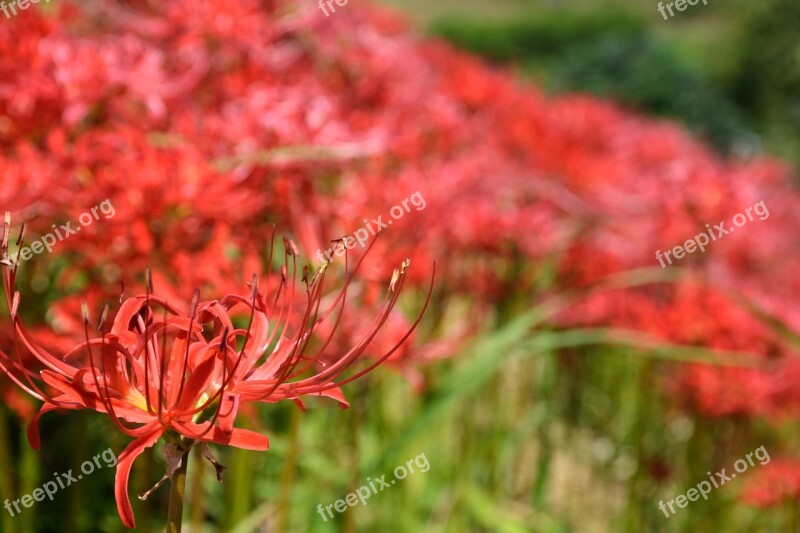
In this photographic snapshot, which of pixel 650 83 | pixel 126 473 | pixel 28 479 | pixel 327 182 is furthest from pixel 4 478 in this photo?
pixel 650 83

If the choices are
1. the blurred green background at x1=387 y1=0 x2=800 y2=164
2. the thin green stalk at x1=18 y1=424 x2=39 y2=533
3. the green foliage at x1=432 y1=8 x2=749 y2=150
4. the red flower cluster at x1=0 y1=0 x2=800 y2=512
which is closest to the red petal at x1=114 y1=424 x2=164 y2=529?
the red flower cluster at x1=0 y1=0 x2=800 y2=512

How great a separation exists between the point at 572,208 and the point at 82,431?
5.23 feet

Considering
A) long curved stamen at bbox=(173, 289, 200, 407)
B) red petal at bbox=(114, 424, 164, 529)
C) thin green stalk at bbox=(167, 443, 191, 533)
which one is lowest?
thin green stalk at bbox=(167, 443, 191, 533)

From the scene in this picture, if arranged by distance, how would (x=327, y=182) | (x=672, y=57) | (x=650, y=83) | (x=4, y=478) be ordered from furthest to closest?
(x=672, y=57) < (x=650, y=83) < (x=327, y=182) < (x=4, y=478)

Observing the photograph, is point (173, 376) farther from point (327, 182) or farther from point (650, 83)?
point (650, 83)

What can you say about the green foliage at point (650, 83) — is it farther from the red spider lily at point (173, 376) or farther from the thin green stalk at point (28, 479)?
the red spider lily at point (173, 376)

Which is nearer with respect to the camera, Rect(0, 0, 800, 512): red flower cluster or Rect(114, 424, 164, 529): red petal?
Rect(114, 424, 164, 529): red petal

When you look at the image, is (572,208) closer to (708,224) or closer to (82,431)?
(708,224)

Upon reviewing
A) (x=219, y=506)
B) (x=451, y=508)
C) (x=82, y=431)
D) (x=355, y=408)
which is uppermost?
(x=82, y=431)

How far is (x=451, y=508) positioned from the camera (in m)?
2.28

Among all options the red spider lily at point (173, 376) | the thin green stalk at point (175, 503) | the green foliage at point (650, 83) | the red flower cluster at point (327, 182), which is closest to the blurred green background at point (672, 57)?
the green foliage at point (650, 83)

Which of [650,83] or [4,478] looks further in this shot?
[650,83]

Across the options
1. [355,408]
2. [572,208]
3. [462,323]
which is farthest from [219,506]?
[572,208]

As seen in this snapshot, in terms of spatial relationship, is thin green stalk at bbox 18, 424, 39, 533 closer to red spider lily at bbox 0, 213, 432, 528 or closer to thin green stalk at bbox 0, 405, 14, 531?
thin green stalk at bbox 0, 405, 14, 531
